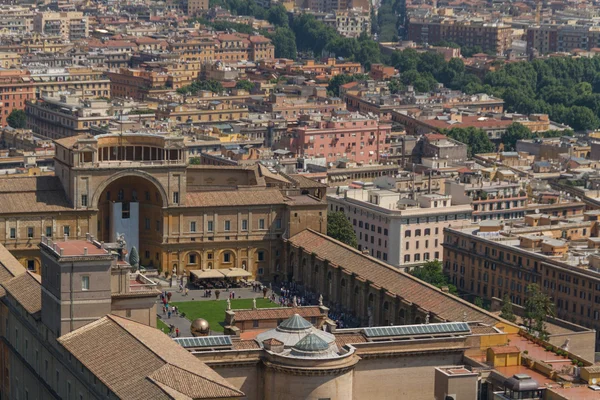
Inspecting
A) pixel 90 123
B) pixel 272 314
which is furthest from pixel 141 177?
pixel 90 123

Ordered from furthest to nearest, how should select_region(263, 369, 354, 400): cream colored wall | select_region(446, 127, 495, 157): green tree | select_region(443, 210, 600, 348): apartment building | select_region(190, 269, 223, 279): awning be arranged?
select_region(446, 127, 495, 157): green tree
select_region(190, 269, 223, 279): awning
select_region(443, 210, 600, 348): apartment building
select_region(263, 369, 354, 400): cream colored wall

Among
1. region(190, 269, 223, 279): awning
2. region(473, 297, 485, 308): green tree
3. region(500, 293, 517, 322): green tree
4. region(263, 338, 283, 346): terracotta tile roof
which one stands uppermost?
region(263, 338, 283, 346): terracotta tile roof

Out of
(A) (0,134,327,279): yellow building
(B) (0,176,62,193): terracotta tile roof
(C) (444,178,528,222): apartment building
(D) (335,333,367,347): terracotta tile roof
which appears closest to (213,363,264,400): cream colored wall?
(D) (335,333,367,347): terracotta tile roof

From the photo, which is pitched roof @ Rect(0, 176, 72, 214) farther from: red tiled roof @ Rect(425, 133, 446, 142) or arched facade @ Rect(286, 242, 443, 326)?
red tiled roof @ Rect(425, 133, 446, 142)

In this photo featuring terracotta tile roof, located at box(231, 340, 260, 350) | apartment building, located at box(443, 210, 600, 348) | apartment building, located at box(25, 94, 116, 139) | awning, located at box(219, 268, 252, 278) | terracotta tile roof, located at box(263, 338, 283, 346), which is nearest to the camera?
terracotta tile roof, located at box(263, 338, 283, 346)

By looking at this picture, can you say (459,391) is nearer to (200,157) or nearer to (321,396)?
(321,396)

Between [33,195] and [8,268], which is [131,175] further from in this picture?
[8,268]
